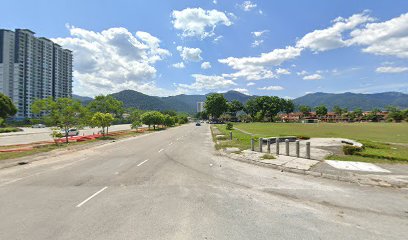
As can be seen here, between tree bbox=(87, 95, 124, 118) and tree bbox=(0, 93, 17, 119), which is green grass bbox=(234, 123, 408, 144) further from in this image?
tree bbox=(0, 93, 17, 119)

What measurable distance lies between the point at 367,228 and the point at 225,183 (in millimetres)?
5323

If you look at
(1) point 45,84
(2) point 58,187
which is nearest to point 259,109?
(1) point 45,84

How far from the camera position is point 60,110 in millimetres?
29516

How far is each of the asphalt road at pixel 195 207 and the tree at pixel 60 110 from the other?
1821 centimetres

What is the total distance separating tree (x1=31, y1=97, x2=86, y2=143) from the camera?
28.5 metres

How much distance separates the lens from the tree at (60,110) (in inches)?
1120

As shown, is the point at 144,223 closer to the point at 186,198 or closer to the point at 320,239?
the point at 186,198

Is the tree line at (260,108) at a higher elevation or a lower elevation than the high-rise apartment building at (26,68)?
lower

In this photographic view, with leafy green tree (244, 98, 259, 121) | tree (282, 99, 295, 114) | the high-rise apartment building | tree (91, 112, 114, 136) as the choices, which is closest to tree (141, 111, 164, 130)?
→ tree (91, 112, 114, 136)

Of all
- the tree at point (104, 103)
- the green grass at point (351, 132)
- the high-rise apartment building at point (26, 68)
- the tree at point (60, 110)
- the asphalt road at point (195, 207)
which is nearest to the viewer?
the asphalt road at point (195, 207)

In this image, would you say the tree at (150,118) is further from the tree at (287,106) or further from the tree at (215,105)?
the tree at (287,106)

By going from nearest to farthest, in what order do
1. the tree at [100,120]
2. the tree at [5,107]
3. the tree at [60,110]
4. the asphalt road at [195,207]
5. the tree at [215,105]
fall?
the asphalt road at [195,207]
the tree at [60,110]
the tree at [100,120]
the tree at [5,107]
the tree at [215,105]

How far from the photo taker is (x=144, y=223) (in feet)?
20.2

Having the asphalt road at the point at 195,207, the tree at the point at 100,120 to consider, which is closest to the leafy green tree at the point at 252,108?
the tree at the point at 100,120
